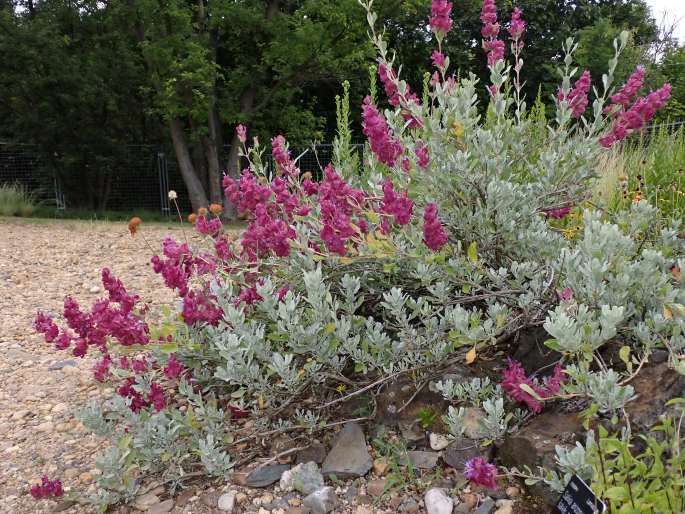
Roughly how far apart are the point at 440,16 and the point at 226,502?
6.67 feet

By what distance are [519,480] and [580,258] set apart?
74 cm

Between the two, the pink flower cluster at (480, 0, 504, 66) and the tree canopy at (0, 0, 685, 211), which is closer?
the pink flower cluster at (480, 0, 504, 66)

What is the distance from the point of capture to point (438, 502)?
1857 millimetres

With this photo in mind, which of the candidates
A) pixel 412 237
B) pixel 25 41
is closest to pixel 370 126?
pixel 412 237

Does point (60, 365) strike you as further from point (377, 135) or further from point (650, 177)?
point (650, 177)

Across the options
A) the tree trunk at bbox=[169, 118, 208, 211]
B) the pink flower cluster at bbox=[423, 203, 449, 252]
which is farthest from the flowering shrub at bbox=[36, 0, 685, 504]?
the tree trunk at bbox=[169, 118, 208, 211]

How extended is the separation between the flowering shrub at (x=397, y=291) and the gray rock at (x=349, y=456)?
12 centimetres

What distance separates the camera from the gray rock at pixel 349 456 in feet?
6.76

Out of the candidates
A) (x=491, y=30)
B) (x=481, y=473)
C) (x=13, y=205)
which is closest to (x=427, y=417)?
(x=481, y=473)

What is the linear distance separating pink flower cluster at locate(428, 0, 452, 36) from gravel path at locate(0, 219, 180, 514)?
2327 millimetres

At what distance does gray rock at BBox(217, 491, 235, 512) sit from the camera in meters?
2.01

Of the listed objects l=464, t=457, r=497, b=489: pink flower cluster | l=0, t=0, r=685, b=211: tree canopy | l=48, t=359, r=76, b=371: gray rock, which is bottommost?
l=48, t=359, r=76, b=371: gray rock

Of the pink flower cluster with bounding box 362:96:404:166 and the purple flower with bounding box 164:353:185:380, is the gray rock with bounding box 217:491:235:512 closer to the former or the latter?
the purple flower with bounding box 164:353:185:380

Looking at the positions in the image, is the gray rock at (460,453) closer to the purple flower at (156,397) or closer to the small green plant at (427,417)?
the small green plant at (427,417)
